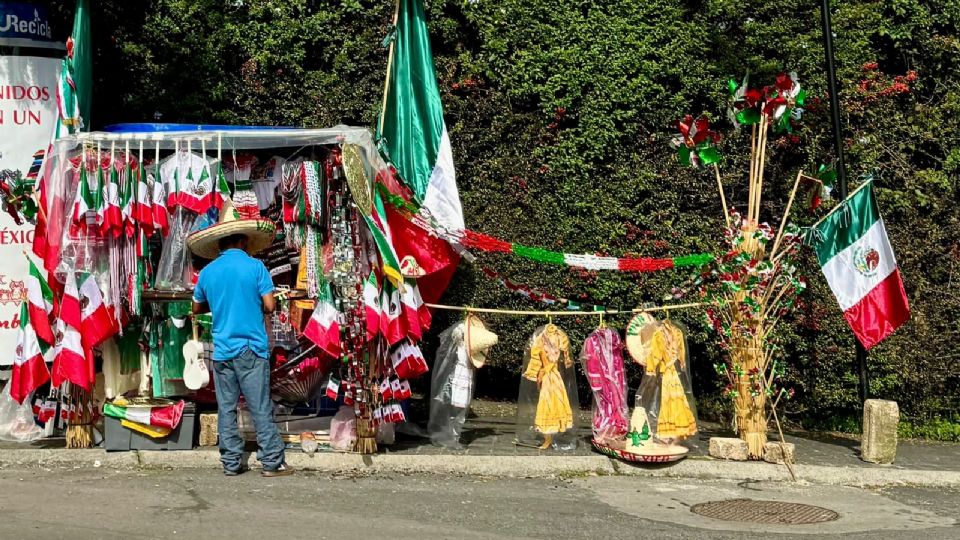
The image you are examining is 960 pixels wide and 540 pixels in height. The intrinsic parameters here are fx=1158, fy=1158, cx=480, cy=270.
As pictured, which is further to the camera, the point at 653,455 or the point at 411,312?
the point at 411,312

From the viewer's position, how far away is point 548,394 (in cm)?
906

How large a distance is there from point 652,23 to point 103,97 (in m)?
5.43

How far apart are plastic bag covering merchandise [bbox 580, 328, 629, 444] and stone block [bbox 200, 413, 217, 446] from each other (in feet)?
9.61

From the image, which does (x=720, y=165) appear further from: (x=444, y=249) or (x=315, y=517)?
(x=315, y=517)

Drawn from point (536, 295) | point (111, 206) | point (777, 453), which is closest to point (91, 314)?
point (111, 206)

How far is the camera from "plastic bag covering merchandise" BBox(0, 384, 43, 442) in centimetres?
903

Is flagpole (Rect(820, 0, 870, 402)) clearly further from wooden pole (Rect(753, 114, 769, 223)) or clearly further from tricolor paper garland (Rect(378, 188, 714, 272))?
tricolor paper garland (Rect(378, 188, 714, 272))

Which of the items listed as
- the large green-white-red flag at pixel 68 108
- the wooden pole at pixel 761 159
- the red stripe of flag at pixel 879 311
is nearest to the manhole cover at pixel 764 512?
the red stripe of flag at pixel 879 311

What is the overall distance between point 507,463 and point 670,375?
4.84 feet

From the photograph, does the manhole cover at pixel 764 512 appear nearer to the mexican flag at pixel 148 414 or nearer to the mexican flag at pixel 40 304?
the mexican flag at pixel 148 414

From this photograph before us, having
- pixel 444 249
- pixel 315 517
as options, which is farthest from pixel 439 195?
pixel 315 517

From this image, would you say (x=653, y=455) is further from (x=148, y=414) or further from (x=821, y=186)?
(x=148, y=414)

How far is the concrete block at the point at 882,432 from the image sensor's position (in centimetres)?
918

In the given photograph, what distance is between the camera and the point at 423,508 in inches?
290
